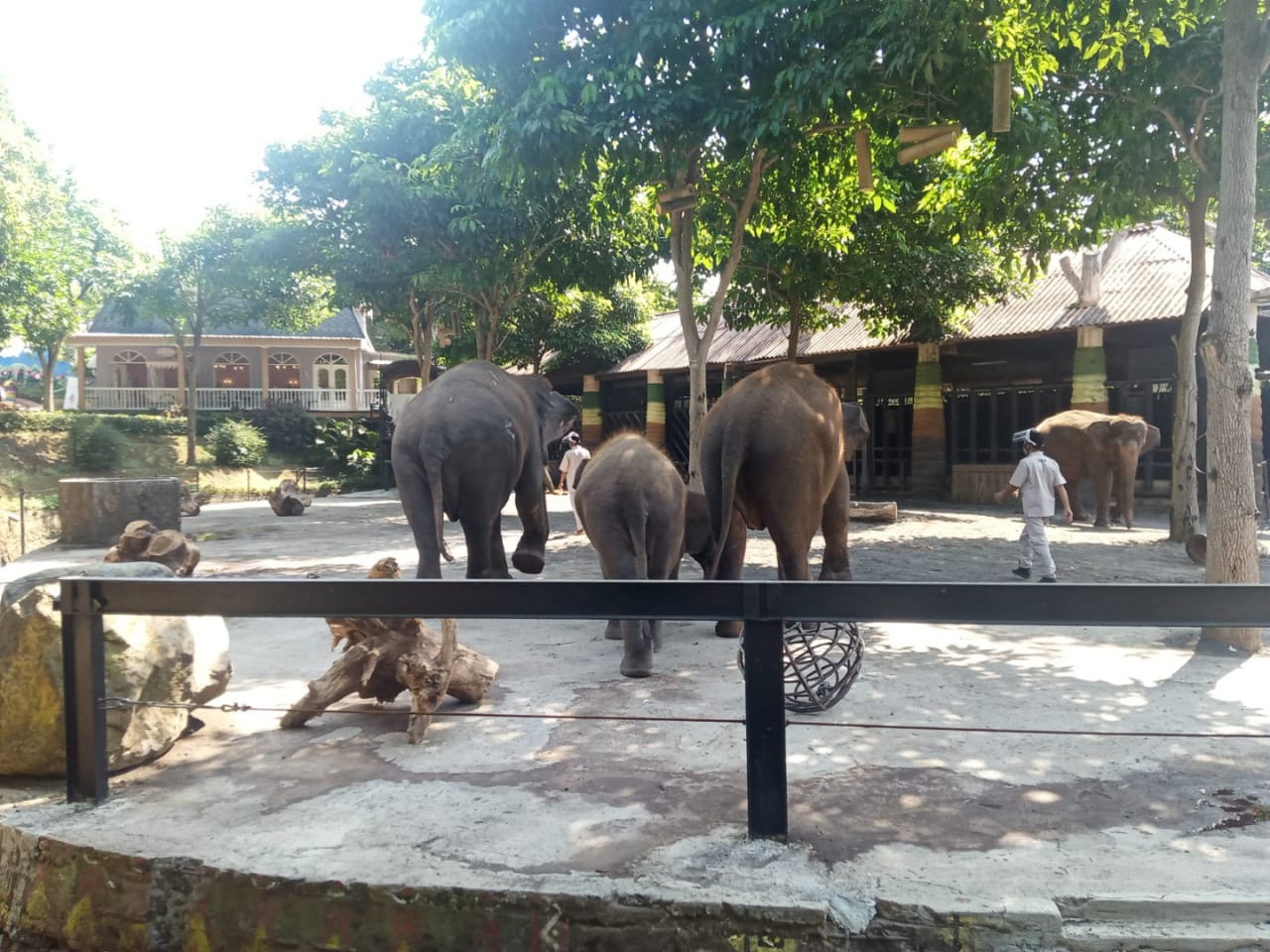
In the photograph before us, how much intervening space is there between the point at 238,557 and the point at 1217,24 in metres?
11.0

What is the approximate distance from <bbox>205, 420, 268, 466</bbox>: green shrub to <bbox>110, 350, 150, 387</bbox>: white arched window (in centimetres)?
1109

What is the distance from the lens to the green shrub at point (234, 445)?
26375 millimetres

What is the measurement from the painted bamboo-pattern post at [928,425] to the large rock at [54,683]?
15527 mm

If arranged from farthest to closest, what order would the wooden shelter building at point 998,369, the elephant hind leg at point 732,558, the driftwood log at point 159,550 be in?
1. the wooden shelter building at point 998,369
2. the driftwood log at point 159,550
3. the elephant hind leg at point 732,558

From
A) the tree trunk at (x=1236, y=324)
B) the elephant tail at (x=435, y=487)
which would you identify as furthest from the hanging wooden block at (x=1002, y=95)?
the elephant tail at (x=435, y=487)

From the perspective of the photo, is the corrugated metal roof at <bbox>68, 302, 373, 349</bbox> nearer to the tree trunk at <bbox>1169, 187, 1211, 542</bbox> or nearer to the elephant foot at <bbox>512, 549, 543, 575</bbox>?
the elephant foot at <bbox>512, 549, 543, 575</bbox>

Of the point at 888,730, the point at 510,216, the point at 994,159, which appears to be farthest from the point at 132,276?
the point at 888,730

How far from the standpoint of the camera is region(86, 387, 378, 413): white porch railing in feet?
105

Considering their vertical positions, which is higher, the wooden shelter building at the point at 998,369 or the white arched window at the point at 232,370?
the white arched window at the point at 232,370

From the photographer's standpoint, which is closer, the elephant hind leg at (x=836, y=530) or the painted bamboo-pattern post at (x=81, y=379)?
the elephant hind leg at (x=836, y=530)

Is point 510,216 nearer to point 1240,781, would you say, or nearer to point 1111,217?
point 1111,217

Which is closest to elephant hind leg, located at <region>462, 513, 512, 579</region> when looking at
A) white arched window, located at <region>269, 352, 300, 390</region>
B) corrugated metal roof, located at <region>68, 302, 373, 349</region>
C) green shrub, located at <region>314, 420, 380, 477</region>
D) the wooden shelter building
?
the wooden shelter building

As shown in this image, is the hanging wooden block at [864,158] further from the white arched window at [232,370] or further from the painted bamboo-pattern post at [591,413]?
the white arched window at [232,370]

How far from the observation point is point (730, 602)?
106 inches
